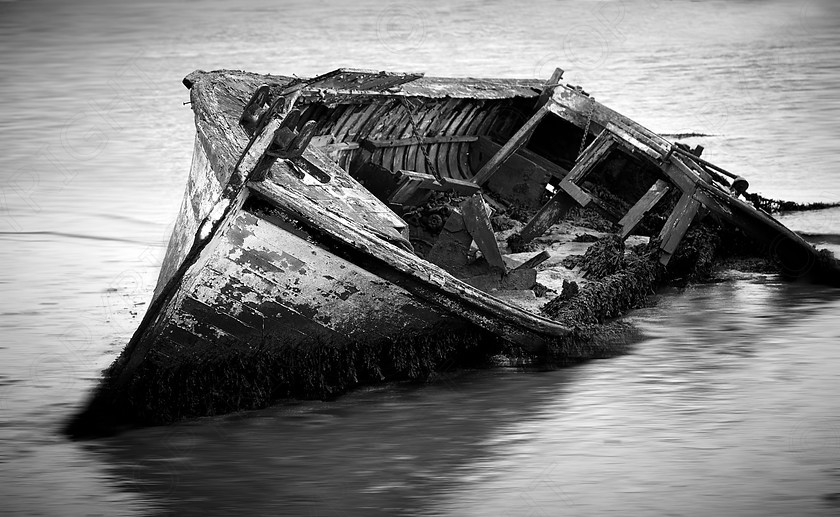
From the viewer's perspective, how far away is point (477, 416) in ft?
18.1

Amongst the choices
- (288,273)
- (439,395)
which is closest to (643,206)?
(439,395)

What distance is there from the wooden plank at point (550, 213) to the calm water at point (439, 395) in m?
0.86

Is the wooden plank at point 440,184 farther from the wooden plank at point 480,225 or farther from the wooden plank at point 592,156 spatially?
the wooden plank at point 592,156

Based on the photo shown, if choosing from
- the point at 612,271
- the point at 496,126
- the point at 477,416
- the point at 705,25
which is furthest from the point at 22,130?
the point at 705,25

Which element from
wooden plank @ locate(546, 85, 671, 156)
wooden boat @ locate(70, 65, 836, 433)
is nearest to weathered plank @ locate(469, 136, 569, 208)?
wooden plank @ locate(546, 85, 671, 156)

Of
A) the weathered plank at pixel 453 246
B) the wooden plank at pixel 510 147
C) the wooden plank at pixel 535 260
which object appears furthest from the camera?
the wooden plank at pixel 510 147

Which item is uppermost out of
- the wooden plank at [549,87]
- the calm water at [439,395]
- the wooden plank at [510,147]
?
the wooden plank at [549,87]

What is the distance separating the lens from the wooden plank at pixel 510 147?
8094 millimetres

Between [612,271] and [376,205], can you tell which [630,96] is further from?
[376,205]

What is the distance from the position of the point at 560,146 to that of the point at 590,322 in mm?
2541

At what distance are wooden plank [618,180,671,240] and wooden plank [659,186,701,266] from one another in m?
0.16

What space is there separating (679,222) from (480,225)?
54.1 inches

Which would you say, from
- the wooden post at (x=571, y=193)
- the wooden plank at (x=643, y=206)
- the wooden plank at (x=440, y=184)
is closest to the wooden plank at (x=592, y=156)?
the wooden post at (x=571, y=193)

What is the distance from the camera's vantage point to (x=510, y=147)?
812 centimetres
